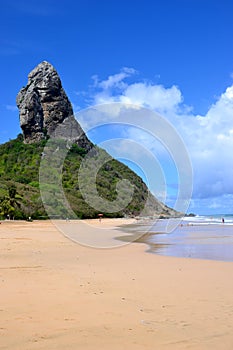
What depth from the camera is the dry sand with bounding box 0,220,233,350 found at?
18.2 ft

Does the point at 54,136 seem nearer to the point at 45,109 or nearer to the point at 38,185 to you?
the point at 45,109

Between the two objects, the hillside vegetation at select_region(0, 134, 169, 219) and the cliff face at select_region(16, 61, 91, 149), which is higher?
the cliff face at select_region(16, 61, 91, 149)

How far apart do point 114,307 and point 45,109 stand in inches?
4767

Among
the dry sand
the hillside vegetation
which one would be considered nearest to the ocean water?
the dry sand

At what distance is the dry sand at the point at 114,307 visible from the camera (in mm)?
5559

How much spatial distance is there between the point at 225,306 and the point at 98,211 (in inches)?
3247

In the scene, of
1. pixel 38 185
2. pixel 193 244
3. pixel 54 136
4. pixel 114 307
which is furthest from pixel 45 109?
pixel 114 307

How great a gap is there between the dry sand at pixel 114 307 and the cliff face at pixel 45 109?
11112 centimetres

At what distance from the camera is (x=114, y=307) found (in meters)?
7.39

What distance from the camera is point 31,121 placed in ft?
395

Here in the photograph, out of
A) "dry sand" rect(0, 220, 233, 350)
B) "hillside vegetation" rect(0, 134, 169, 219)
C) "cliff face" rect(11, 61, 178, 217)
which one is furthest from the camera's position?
"cliff face" rect(11, 61, 178, 217)

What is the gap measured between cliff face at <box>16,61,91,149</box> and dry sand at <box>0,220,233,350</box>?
111 metres

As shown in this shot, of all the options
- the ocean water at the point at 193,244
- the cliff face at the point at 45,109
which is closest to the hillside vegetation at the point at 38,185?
the cliff face at the point at 45,109

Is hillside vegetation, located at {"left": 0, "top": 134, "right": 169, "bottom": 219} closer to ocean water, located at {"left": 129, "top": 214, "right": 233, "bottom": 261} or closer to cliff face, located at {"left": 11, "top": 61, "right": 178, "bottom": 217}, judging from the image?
cliff face, located at {"left": 11, "top": 61, "right": 178, "bottom": 217}
